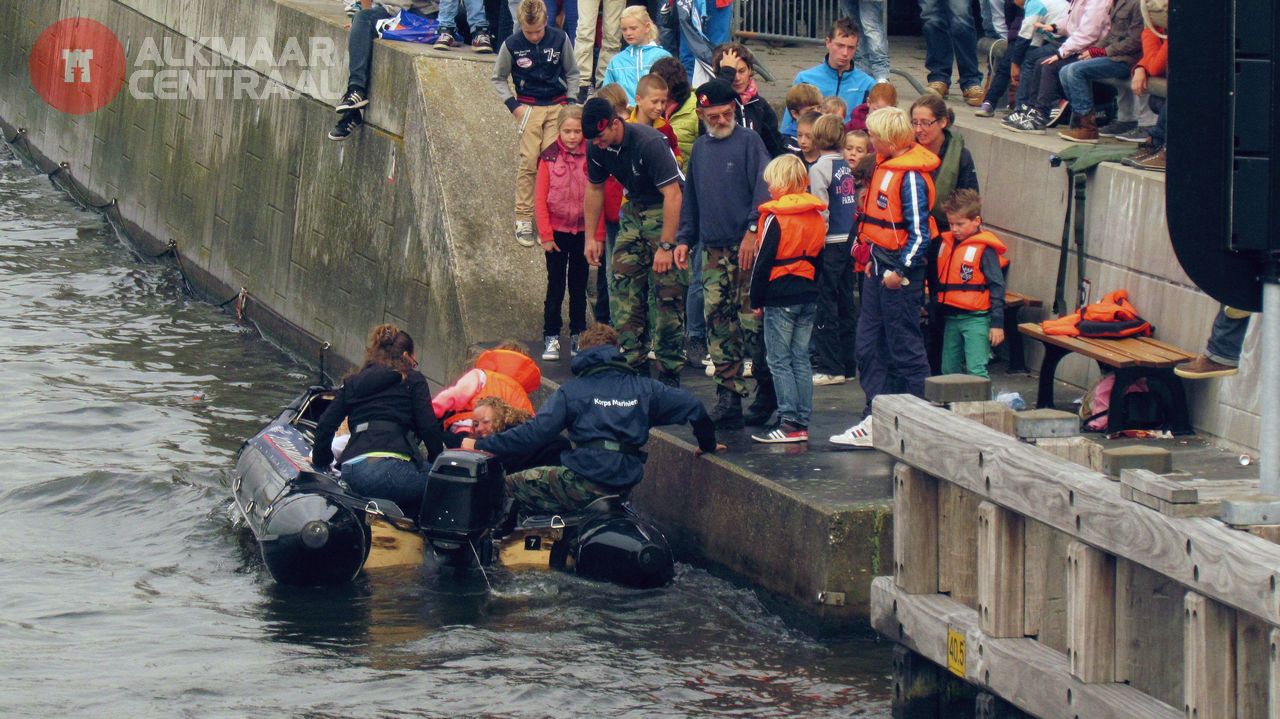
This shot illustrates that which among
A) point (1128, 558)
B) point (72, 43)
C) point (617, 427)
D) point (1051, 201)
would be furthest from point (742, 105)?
point (72, 43)

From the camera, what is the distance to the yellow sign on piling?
7.18m

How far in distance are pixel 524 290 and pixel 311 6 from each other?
5.05 meters

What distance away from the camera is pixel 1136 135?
11.6 m

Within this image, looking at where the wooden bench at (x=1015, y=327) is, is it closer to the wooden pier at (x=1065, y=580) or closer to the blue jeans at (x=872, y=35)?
the blue jeans at (x=872, y=35)

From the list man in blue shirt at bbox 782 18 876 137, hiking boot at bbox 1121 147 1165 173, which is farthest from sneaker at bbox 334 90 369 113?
hiking boot at bbox 1121 147 1165 173

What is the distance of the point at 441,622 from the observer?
30.6 ft

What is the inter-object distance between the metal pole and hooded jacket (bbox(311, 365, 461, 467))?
5301 mm

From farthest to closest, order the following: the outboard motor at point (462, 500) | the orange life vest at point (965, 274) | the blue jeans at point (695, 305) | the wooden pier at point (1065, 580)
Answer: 1. the blue jeans at point (695, 305)
2. the orange life vest at point (965, 274)
3. the outboard motor at point (462, 500)
4. the wooden pier at point (1065, 580)

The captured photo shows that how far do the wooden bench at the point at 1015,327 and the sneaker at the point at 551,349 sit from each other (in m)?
2.95

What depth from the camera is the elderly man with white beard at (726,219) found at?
1014 cm

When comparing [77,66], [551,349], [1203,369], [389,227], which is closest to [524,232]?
[551,349]

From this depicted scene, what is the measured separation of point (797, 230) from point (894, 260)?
0.56m

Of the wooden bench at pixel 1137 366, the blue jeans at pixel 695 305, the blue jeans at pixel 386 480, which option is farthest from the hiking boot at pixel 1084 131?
the blue jeans at pixel 386 480

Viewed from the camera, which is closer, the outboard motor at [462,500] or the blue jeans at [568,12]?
the outboard motor at [462,500]
